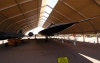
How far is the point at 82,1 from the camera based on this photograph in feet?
58.3

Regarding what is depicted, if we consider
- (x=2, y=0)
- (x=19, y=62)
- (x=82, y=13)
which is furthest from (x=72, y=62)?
(x=82, y=13)

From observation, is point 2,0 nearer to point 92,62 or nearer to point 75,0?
point 75,0

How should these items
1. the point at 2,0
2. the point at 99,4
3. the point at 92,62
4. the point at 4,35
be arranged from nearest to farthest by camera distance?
1. the point at 92,62
2. the point at 2,0
3. the point at 99,4
4. the point at 4,35

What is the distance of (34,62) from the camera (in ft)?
24.7

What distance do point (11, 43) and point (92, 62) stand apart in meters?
16.7

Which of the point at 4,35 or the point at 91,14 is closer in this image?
Result: the point at 4,35

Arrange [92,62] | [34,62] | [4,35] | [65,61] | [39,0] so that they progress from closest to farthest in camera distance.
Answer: [65,61], [92,62], [34,62], [4,35], [39,0]

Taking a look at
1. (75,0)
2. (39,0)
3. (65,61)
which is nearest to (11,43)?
(39,0)

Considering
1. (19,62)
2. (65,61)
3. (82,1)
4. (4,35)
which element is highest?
(82,1)

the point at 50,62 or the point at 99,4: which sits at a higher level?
the point at 99,4

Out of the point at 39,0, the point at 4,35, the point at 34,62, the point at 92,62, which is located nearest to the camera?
the point at 92,62

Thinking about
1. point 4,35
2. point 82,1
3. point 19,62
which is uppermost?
point 82,1

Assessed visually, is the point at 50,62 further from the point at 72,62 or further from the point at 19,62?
the point at 19,62

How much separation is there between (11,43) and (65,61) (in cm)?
1858
